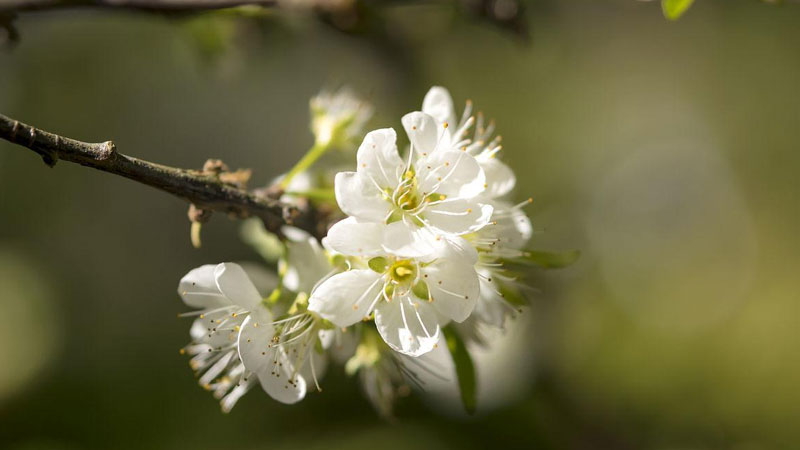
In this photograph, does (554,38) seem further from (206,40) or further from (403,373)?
(403,373)

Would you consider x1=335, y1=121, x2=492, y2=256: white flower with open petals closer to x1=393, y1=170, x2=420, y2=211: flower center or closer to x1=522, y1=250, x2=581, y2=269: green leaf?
x1=393, y1=170, x2=420, y2=211: flower center

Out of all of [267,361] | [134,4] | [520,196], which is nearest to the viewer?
[267,361]

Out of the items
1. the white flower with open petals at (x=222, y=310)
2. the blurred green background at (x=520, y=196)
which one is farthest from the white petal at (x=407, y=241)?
the blurred green background at (x=520, y=196)

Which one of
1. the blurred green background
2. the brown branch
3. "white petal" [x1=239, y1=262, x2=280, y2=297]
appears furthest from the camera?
the blurred green background

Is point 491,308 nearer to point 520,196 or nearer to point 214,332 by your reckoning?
point 214,332

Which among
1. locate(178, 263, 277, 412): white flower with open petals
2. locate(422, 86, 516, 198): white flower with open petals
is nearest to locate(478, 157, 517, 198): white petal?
locate(422, 86, 516, 198): white flower with open petals

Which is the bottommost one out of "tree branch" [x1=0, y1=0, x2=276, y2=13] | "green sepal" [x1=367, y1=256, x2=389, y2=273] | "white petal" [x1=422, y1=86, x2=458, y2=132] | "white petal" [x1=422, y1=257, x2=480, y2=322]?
"white petal" [x1=422, y1=257, x2=480, y2=322]

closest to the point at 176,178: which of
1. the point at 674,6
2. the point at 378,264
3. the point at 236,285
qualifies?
the point at 236,285
